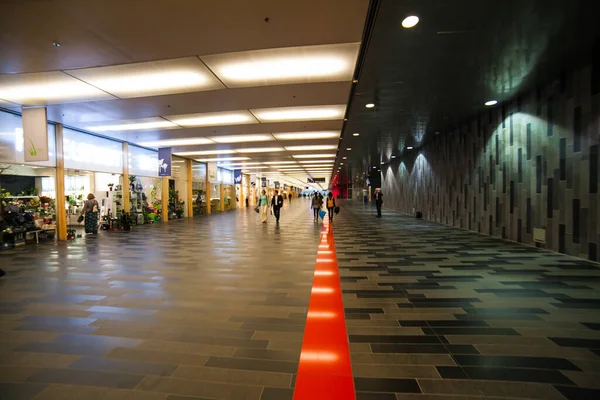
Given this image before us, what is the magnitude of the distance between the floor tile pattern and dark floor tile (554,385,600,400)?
1.97 meters

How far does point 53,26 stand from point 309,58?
421 cm

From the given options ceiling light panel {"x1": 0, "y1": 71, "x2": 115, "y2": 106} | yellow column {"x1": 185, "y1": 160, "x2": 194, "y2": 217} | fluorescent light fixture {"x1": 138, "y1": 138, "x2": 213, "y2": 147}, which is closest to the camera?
ceiling light panel {"x1": 0, "y1": 71, "x2": 115, "y2": 106}

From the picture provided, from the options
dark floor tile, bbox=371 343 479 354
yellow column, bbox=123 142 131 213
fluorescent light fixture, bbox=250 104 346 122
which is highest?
fluorescent light fixture, bbox=250 104 346 122

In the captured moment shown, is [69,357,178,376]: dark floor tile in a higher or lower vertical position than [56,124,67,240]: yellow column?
lower

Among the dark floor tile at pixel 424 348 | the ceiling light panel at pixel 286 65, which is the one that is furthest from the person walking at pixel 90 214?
the dark floor tile at pixel 424 348

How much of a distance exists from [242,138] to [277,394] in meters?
12.5

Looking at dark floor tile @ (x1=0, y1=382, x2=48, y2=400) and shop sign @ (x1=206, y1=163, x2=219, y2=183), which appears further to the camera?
shop sign @ (x1=206, y1=163, x2=219, y2=183)

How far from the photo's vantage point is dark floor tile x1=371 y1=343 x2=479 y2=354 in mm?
2654

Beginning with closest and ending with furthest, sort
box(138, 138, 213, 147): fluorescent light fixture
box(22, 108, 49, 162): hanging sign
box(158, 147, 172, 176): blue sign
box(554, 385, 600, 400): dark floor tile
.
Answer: box(554, 385, 600, 400): dark floor tile → box(22, 108, 49, 162): hanging sign → box(138, 138, 213, 147): fluorescent light fixture → box(158, 147, 172, 176): blue sign

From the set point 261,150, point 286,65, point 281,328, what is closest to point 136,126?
point 261,150

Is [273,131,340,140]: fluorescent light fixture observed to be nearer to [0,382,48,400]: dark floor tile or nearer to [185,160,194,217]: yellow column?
[185,160,194,217]: yellow column

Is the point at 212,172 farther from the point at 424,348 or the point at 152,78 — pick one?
→ the point at 424,348

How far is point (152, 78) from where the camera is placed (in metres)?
6.60

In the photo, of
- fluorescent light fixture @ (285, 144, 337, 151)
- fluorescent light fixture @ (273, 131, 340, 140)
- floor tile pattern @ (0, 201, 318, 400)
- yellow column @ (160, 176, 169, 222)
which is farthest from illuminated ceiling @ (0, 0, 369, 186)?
yellow column @ (160, 176, 169, 222)
